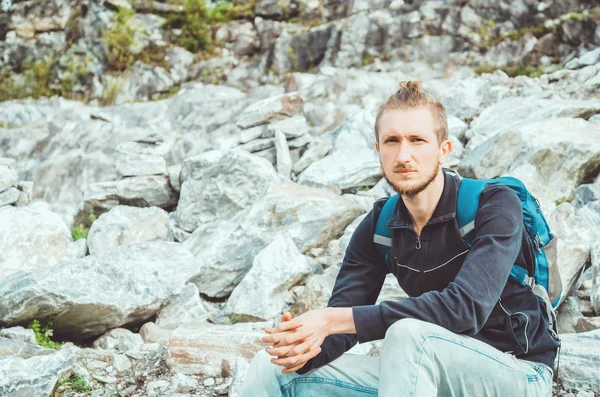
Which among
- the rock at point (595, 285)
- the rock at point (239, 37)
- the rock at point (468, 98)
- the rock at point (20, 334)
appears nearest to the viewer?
the rock at point (595, 285)

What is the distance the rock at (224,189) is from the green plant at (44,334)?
3424 mm

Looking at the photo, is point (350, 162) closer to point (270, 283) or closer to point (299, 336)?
point (270, 283)

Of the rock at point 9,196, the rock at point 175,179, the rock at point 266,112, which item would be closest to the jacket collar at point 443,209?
the rock at point 175,179

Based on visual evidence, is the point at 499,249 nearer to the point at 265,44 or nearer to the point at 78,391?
the point at 78,391

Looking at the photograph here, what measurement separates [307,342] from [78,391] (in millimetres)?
3021

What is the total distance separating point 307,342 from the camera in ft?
8.39

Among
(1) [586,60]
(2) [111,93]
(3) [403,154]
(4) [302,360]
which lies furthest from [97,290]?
(2) [111,93]

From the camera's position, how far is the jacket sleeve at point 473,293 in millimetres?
2447

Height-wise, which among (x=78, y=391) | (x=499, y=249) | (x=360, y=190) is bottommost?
(x=78, y=391)

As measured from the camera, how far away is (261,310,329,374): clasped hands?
2557 millimetres

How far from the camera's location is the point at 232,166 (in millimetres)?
9250

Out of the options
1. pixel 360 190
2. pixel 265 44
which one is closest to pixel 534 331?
pixel 360 190

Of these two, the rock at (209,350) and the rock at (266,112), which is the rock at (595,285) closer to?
the rock at (209,350)

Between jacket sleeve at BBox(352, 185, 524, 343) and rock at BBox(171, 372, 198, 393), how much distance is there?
2.62 meters
